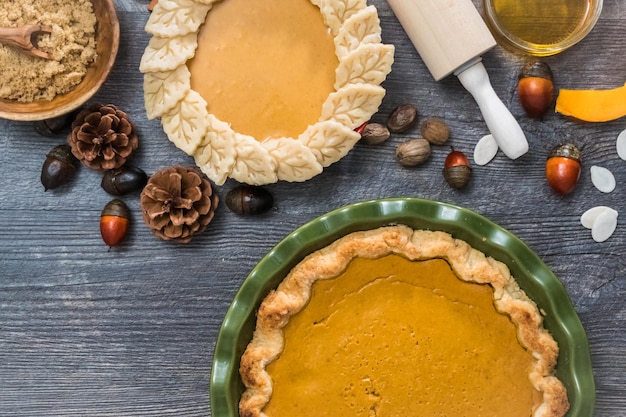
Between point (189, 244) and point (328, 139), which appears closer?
point (328, 139)

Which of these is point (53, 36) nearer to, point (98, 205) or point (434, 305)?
point (98, 205)

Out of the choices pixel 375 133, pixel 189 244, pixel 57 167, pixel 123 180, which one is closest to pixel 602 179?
pixel 375 133

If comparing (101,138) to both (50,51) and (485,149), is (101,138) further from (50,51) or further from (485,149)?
(485,149)

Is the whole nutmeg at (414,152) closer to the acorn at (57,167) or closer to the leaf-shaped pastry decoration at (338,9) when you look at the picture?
the leaf-shaped pastry decoration at (338,9)

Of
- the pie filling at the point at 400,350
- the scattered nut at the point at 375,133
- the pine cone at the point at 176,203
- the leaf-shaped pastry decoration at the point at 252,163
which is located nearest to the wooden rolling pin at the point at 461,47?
the scattered nut at the point at 375,133

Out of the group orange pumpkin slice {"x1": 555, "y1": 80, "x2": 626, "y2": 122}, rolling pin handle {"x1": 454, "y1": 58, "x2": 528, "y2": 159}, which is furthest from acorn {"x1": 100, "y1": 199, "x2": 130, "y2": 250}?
orange pumpkin slice {"x1": 555, "y1": 80, "x2": 626, "y2": 122}

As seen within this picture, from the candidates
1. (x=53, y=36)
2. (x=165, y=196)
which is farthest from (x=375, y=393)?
(x=53, y=36)

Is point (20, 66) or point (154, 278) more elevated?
point (20, 66)
